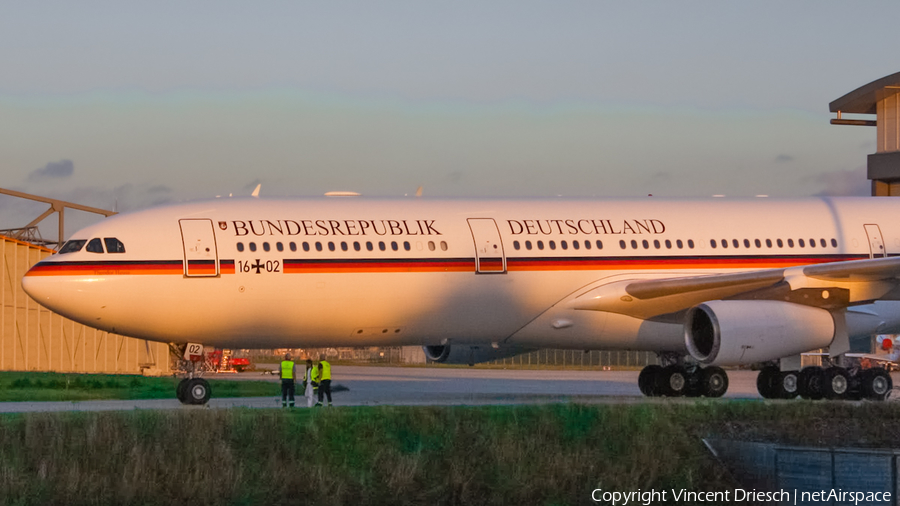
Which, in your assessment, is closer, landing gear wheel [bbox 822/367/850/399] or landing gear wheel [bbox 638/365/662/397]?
landing gear wheel [bbox 822/367/850/399]

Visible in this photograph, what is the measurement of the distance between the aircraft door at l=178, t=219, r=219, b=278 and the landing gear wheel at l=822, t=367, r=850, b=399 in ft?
44.8

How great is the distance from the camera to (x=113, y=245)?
24.1 meters

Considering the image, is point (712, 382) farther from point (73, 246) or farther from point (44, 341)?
point (44, 341)

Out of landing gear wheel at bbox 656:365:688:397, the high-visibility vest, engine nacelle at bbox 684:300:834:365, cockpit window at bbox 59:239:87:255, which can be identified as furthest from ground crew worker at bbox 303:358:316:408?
landing gear wheel at bbox 656:365:688:397

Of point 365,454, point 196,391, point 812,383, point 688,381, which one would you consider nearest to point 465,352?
point 688,381

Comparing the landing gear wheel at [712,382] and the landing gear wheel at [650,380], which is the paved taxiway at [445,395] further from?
the landing gear wheel at [712,382]

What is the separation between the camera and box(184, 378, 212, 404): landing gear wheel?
24.2 m

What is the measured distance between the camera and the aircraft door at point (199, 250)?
952 inches

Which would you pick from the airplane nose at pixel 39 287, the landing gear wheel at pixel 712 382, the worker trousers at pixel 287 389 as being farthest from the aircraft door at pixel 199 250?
the landing gear wheel at pixel 712 382

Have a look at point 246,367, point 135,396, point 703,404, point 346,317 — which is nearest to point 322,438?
point 346,317

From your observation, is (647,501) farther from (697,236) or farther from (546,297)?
(697,236)

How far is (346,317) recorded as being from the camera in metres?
25.2

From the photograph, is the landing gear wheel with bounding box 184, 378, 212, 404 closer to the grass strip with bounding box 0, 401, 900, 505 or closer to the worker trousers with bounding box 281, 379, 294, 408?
the worker trousers with bounding box 281, 379, 294, 408

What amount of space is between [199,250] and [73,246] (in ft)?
8.42
